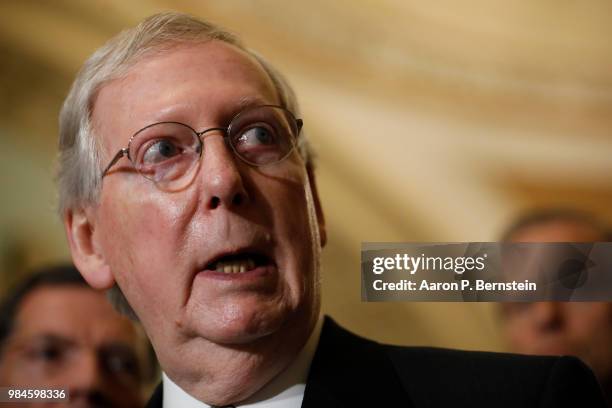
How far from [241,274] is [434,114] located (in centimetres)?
109

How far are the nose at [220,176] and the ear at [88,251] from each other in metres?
0.39

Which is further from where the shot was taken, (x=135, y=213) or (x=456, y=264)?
(x=456, y=264)

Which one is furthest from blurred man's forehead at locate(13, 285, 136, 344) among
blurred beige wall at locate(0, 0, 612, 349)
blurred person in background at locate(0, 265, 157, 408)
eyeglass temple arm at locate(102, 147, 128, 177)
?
eyeglass temple arm at locate(102, 147, 128, 177)

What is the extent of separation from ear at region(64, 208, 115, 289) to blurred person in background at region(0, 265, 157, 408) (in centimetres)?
58

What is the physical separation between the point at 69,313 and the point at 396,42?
1346 millimetres

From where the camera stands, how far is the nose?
1.53 m

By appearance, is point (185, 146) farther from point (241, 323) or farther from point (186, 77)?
point (241, 323)

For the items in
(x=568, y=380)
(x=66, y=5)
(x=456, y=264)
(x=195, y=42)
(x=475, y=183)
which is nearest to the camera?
(x=568, y=380)

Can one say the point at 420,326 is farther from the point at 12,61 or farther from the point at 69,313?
the point at 12,61

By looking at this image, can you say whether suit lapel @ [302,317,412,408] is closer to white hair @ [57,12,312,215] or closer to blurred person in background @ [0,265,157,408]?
white hair @ [57,12,312,215]

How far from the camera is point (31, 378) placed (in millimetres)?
2398

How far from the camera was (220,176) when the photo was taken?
1535 mm

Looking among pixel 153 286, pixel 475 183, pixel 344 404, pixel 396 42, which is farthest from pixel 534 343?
pixel 153 286

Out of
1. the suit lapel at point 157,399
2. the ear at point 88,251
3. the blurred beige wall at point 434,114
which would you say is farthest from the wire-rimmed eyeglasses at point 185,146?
the blurred beige wall at point 434,114
